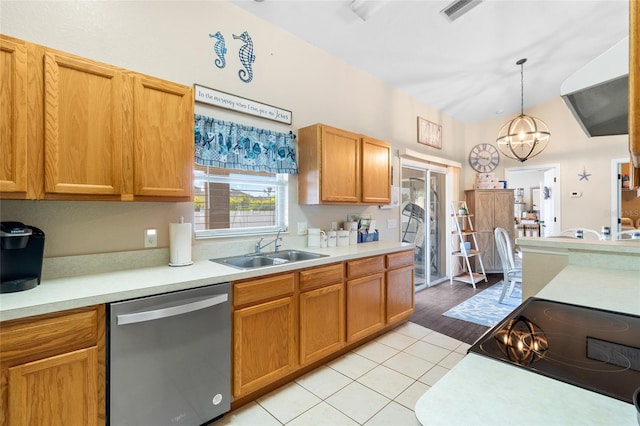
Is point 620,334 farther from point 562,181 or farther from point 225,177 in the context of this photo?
point 562,181

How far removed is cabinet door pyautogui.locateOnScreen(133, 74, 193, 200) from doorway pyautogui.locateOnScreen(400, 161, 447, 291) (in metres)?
3.30

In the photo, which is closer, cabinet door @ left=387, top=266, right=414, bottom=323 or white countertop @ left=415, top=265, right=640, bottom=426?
white countertop @ left=415, top=265, right=640, bottom=426

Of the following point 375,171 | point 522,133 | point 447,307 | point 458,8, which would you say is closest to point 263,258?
point 375,171

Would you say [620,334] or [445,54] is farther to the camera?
[445,54]

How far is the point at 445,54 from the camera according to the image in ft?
12.0

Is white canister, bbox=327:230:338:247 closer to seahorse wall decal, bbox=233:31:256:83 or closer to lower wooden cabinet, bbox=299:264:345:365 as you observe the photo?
lower wooden cabinet, bbox=299:264:345:365

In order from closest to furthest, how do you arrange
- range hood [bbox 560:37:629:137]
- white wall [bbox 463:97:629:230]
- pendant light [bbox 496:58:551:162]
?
range hood [bbox 560:37:629:137] → pendant light [bbox 496:58:551:162] → white wall [bbox 463:97:629:230]

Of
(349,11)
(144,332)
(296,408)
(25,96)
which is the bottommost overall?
(296,408)

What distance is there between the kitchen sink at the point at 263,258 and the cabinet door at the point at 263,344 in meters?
0.42

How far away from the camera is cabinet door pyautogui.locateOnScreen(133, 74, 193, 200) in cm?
186

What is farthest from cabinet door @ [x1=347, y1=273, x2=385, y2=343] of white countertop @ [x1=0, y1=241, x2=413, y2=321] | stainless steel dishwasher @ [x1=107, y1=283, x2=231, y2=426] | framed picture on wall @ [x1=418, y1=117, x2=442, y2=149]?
framed picture on wall @ [x1=418, y1=117, x2=442, y2=149]

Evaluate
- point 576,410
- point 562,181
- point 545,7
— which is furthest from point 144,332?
point 562,181

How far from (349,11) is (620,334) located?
3.02m

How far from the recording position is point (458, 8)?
9.46ft
